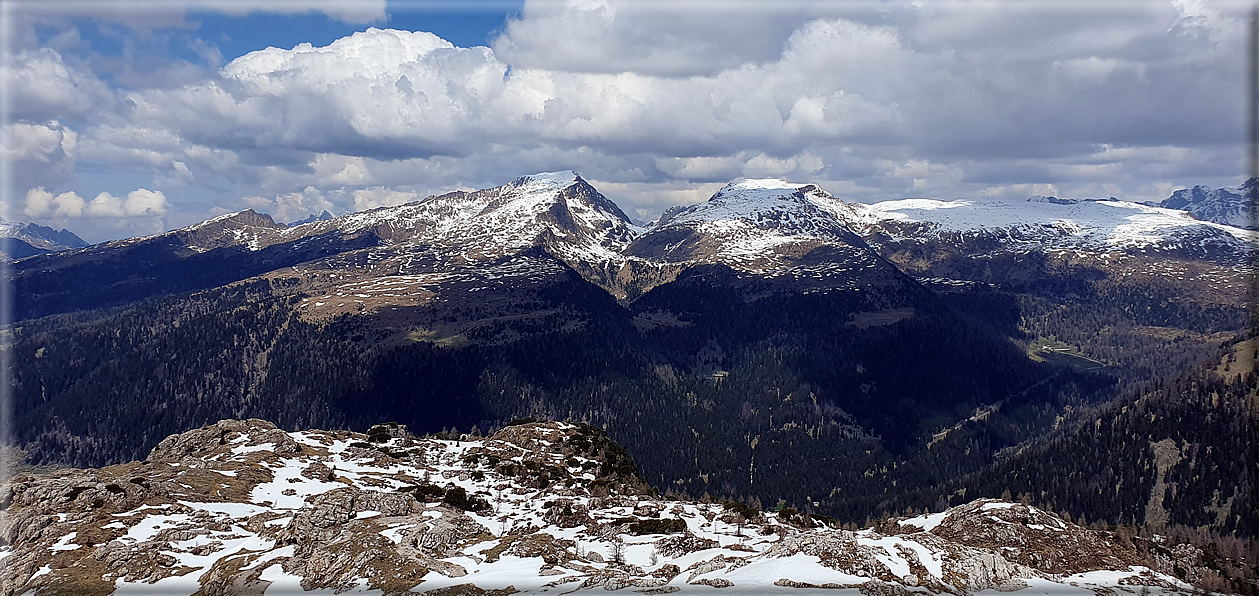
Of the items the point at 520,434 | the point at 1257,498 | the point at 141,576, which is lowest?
the point at 520,434

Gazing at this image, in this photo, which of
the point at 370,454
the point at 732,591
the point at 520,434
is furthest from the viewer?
the point at 520,434

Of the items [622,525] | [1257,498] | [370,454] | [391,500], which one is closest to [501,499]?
[391,500]

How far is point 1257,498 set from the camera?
117ft

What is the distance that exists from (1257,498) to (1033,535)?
4627 centimetres

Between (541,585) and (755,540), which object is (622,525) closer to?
(755,540)

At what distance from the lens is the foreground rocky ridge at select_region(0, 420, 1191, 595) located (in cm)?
5575

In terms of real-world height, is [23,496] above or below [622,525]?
above

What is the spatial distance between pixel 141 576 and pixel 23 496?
1174 inches

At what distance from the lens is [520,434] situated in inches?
6334

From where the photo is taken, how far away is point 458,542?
230 ft

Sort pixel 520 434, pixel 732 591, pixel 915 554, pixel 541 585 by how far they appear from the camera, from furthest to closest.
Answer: pixel 520 434
pixel 915 554
pixel 541 585
pixel 732 591

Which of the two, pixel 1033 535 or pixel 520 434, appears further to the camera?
pixel 520 434

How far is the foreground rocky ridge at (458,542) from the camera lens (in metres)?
55.8

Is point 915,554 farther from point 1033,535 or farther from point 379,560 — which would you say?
point 379,560
